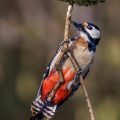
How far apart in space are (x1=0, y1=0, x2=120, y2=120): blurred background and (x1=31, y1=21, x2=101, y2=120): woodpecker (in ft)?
7.19

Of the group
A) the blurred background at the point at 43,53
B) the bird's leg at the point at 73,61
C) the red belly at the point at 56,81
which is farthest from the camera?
the blurred background at the point at 43,53

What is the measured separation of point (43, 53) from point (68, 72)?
3138 millimetres

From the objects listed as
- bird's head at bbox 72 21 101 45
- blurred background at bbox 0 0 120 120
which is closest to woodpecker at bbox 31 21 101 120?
bird's head at bbox 72 21 101 45

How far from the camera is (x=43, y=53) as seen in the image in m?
5.75

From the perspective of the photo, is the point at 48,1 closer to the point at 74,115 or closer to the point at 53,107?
the point at 74,115

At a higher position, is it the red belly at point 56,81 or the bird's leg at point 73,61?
the bird's leg at point 73,61

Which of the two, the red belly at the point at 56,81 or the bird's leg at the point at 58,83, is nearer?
the bird's leg at the point at 58,83

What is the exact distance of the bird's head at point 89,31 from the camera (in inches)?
103

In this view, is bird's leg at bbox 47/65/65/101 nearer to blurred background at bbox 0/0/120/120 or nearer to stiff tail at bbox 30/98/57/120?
stiff tail at bbox 30/98/57/120

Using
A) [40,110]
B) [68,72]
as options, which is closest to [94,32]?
[68,72]

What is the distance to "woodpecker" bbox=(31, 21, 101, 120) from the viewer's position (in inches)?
97.3

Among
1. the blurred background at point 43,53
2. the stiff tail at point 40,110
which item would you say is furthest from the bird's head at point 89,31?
the blurred background at point 43,53

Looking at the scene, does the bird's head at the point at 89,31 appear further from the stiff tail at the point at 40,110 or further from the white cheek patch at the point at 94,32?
the stiff tail at the point at 40,110

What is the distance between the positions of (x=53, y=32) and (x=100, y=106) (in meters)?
0.66
